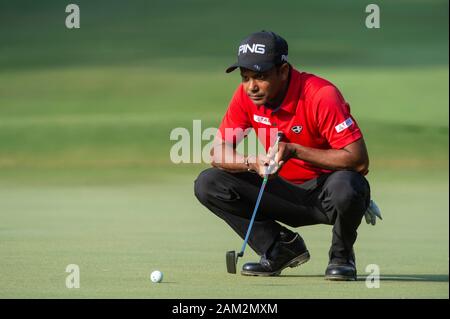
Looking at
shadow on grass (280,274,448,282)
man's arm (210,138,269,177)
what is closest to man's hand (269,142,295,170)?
man's arm (210,138,269,177)

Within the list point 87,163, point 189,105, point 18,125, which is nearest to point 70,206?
point 87,163

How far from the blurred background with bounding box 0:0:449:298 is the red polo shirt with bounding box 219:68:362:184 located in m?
0.68

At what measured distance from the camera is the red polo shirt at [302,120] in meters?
7.00

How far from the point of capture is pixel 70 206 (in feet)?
41.4

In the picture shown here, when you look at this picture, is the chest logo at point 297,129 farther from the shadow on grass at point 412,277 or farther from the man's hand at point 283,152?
the shadow on grass at point 412,277

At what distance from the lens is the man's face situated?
7105mm

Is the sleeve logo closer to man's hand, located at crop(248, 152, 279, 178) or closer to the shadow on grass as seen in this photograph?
man's hand, located at crop(248, 152, 279, 178)

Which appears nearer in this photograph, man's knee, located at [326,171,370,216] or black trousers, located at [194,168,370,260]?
man's knee, located at [326,171,370,216]

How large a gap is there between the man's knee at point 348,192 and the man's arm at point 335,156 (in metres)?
0.05

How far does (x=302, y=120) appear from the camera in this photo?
23.6 ft

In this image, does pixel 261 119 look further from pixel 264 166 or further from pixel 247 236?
pixel 247 236

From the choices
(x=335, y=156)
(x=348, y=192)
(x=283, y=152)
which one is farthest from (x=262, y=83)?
(x=348, y=192)

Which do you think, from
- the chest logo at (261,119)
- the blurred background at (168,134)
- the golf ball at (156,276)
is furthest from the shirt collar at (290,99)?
the golf ball at (156,276)

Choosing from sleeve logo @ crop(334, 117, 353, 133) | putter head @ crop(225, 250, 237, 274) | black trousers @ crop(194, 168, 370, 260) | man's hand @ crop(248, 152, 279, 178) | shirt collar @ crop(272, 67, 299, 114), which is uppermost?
shirt collar @ crop(272, 67, 299, 114)
